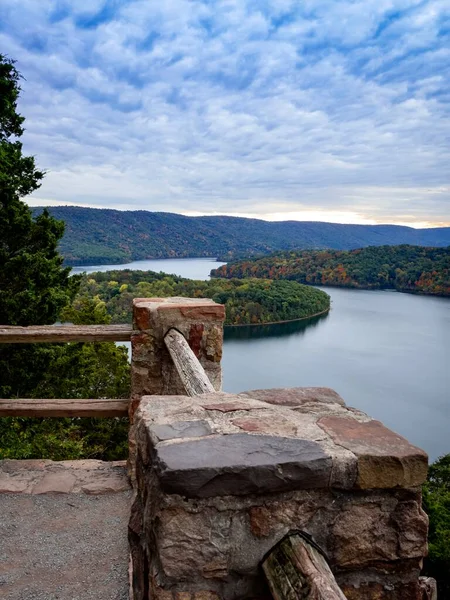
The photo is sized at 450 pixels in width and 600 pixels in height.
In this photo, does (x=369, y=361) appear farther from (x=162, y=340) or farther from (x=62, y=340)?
(x=62, y=340)

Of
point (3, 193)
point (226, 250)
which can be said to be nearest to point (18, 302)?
point (3, 193)

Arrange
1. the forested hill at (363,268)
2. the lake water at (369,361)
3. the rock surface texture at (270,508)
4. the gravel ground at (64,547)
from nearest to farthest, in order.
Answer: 1. the rock surface texture at (270,508)
2. the gravel ground at (64,547)
3. the lake water at (369,361)
4. the forested hill at (363,268)

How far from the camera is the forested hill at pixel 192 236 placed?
62.4 meters

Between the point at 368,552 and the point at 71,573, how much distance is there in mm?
1663

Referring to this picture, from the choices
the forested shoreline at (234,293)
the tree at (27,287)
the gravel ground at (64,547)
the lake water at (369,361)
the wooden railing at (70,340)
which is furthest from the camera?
the forested shoreline at (234,293)

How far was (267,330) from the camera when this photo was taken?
45.2 meters

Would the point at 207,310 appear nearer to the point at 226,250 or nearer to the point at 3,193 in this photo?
the point at 3,193

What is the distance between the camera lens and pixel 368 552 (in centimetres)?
112

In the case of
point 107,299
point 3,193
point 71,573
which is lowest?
point 107,299

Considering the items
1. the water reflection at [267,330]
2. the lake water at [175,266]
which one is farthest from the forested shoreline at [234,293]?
the lake water at [175,266]

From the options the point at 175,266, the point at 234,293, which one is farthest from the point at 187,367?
the point at 175,266

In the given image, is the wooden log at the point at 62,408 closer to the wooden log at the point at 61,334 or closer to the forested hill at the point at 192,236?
the wooden log at the point at 61,334

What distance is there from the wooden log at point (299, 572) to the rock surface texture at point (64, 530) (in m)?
1.38

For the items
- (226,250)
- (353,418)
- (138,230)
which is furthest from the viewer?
(226,250)
